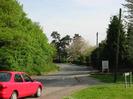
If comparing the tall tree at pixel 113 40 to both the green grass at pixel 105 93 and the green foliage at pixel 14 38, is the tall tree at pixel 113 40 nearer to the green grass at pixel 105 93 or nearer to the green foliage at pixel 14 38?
the green foliage at pixel 14 38

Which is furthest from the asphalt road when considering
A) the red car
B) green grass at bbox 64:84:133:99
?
the red car

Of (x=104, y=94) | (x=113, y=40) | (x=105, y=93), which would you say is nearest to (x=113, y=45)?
(x=113, y=40)

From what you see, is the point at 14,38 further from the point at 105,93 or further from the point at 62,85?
the point at 105,93

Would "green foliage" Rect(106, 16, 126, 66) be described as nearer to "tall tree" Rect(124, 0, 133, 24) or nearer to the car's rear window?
"tall tree" Rect(124, 0, 133, 24)

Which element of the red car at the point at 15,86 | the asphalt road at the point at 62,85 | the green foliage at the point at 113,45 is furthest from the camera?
the green foliage at the point at 113,45

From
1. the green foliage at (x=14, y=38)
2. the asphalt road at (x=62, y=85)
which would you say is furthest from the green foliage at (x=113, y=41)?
the asphalt road at (x=62, y=85)

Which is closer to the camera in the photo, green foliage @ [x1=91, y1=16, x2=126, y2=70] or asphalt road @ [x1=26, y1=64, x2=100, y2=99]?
asphalt road @ [x1=26, y1=64, x2=100, y2=99]

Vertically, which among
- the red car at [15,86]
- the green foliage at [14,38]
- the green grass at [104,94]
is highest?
the green foliage at [14,38]

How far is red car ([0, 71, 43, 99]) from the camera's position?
2025 centimetres

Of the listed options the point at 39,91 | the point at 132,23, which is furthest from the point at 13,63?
the point at 39,91


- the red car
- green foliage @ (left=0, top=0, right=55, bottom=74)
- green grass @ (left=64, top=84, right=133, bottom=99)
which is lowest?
green grass @ (left=64, top=84, right=133, bottom=99)

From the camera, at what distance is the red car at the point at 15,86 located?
20.2 meters

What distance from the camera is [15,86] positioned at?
69.4ft

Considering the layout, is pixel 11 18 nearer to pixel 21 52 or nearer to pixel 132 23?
pixel 21 52
